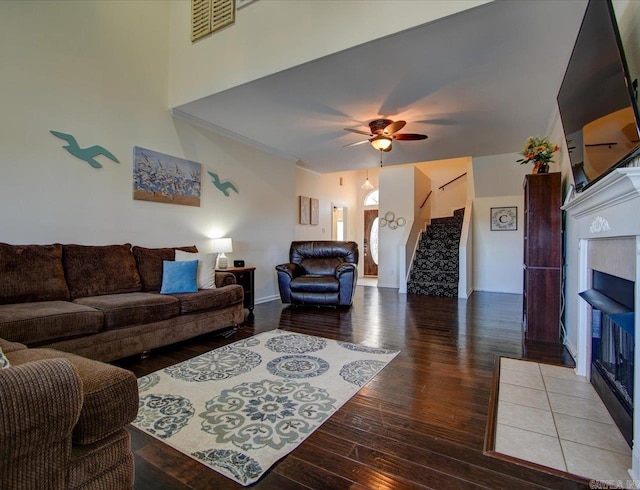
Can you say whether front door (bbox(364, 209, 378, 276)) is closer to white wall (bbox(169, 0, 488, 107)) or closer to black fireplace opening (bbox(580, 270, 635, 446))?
white wall (bbox(169, 0, 488, 107))

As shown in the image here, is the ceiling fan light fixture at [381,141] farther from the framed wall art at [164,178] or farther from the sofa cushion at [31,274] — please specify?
the sofa cushion at [31,274]

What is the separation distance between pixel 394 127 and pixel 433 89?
2.18 feet

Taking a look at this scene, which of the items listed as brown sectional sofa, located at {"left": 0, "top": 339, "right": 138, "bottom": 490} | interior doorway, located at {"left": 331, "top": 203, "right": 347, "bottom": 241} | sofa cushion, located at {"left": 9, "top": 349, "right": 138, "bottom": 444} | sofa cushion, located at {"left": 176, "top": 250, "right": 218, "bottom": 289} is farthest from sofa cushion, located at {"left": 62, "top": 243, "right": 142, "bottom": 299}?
interior doorway, located at {"left": 331, "top": 203, "right": 347, "bottom": 241}

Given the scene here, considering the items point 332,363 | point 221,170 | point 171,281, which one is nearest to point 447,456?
point 332,363

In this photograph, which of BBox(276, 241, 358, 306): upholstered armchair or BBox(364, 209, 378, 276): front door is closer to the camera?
BBox(276, 241, 358, 306): upholstered armchair

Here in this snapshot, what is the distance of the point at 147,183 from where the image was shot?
3908 mm

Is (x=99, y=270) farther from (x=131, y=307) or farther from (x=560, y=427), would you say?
(x=560, y=427)

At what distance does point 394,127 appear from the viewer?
405cm

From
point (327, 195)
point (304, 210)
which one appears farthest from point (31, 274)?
point (327, 195)

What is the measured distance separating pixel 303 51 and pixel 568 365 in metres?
3.60

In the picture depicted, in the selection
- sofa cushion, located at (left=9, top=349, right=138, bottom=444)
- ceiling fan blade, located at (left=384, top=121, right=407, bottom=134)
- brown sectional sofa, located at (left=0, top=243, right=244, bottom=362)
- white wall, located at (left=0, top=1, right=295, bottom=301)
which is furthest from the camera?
ceiling fan blade, located at (left=384, top=121, right=407, bottom=134)

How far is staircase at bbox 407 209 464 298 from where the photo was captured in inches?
259

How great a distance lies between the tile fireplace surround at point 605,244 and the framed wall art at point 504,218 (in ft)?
12.2

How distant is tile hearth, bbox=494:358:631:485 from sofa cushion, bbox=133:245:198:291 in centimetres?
340
